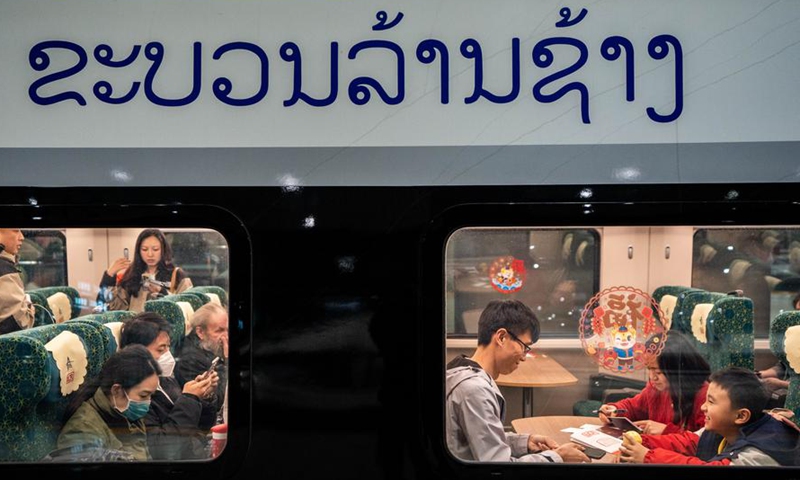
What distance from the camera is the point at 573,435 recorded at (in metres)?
2.38

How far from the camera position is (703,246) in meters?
2.27

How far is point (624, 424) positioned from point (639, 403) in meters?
0.09

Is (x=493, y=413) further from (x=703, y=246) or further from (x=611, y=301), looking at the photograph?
(x=703, y=246)

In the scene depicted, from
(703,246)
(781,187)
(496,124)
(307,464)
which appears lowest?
(307,464)

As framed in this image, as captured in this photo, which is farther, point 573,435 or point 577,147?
point 573,435

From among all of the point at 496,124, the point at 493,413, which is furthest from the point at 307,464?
the point at 496,124

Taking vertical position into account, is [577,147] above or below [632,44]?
below

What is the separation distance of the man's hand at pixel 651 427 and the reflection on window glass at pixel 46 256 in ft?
6.39

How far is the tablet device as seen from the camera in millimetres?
2336

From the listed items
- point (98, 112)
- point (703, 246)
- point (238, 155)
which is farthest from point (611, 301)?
point (98, 112)

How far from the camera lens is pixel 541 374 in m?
2.37

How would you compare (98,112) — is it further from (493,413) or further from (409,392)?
(493,413)

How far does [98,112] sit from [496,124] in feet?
4.13

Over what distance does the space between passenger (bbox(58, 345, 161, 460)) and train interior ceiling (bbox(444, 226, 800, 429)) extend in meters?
1.02
